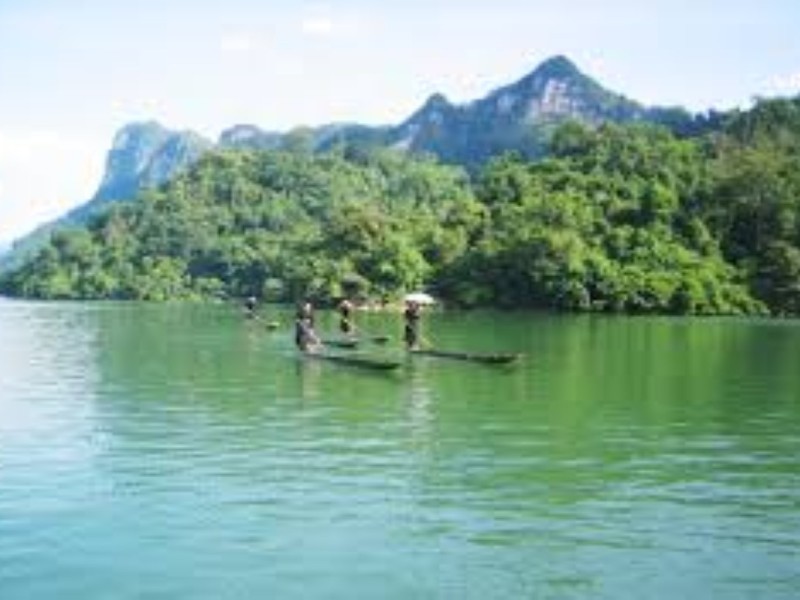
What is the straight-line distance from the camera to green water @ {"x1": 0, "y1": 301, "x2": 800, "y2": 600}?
17234 millimetres

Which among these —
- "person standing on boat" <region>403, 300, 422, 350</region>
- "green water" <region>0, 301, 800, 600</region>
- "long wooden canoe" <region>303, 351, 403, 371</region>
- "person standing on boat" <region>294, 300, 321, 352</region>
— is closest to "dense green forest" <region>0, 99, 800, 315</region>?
"person standing on boat" <region>403, 300, 422, 350</region>

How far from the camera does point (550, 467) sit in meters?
25.5

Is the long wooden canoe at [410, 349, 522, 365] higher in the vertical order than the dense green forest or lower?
lower

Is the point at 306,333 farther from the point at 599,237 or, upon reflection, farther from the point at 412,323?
the point at 599,237

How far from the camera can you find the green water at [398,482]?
1723 centimetres

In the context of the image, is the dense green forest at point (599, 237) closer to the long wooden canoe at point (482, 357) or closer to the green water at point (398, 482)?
the long wooden canoe at point (482, 357)

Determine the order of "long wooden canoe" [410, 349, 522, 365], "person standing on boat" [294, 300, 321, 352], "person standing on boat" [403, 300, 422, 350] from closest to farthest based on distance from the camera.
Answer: "long wooden canoe" [410, 349, 522, 365] → "person standing on boat" [403, 300, 422, 350] → "person standing on boat" [294, 300, 321, 352]

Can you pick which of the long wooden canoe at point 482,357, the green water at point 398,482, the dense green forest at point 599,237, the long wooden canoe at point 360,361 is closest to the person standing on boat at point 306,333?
the long wooden canoe at point 360,361

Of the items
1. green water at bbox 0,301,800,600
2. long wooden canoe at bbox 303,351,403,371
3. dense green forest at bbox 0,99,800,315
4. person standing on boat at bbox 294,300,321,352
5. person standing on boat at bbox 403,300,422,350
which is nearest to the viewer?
green water at bbox 0,301,800,600

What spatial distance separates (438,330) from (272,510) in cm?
5548

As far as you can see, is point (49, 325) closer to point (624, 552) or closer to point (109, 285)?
point (624, 552)

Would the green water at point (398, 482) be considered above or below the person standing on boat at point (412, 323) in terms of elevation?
below

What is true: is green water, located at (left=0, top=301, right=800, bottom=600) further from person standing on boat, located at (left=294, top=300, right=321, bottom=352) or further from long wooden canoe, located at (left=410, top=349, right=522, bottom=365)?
person standing on boat, located at (left=294, top=300, right=321, bottom=352)

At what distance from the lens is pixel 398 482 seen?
23641mm
